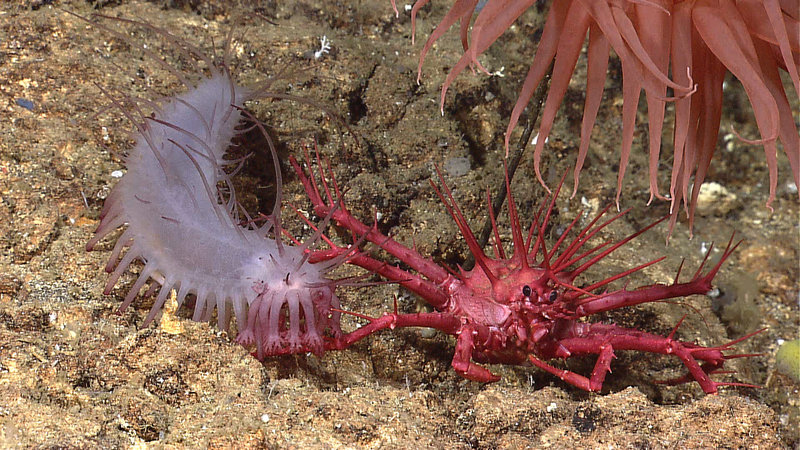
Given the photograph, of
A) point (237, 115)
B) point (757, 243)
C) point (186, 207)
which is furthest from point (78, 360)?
point (757, 243)

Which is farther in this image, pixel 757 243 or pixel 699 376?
pixel 757 243

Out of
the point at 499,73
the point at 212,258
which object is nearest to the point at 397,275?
the point at 212,258

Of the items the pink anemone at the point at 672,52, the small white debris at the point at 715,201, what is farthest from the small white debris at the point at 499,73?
the small white debris at the point at 715,201

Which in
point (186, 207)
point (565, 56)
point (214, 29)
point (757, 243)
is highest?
point (757, 243)

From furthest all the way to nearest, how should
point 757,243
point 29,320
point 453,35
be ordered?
point 757,243, point 453,35, point 29,320

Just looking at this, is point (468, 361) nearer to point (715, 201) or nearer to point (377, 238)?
point (377, 238)

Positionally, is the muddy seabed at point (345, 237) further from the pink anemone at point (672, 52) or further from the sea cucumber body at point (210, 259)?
the pink anemone at point (672, 52)

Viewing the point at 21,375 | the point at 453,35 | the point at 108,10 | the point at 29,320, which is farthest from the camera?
the point at 453,35

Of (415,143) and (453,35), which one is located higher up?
(453,35)

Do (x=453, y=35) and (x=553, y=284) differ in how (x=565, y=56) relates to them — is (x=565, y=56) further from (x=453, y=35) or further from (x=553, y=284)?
(x=453, y=35)
